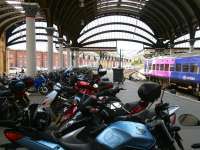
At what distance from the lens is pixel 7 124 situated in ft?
15.2

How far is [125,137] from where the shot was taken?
13.2 ft

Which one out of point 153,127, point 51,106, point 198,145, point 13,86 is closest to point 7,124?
point 153,127

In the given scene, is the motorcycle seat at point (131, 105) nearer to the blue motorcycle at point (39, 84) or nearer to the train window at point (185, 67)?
the blue motorcycle at point (39, 84)

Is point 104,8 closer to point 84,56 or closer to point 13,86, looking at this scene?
point 84,56

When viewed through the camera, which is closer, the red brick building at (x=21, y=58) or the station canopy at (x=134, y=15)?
the station canopy at (x=134, y=15)

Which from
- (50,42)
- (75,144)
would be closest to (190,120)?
(75,144)

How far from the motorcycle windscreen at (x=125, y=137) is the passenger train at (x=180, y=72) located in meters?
23.7

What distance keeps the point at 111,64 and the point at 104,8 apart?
14938 millimetres

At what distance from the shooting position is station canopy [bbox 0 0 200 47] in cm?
5389

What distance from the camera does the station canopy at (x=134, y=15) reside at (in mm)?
53894

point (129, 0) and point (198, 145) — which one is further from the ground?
point (129, 0)

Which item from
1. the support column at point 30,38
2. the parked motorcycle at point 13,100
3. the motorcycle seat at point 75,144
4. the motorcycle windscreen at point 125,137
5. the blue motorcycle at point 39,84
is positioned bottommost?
the blue motorcycle at point 39,84

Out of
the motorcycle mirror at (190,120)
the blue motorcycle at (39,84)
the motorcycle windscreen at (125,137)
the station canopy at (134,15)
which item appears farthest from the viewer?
the station canopy at (134,15)

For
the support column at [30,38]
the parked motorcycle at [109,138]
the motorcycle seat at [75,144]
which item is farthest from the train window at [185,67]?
the motorcycle seat at [75,144]
